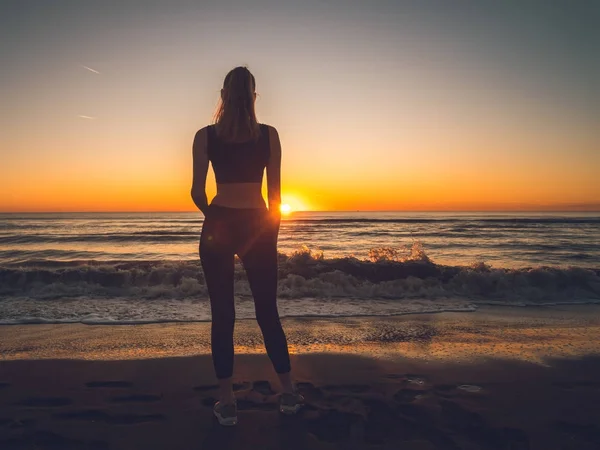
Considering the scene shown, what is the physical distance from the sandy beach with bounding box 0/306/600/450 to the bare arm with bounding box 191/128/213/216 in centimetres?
155

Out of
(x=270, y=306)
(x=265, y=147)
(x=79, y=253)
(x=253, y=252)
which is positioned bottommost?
(x=79, y=253)

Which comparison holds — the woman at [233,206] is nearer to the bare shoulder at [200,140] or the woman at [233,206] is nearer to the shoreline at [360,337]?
the bare shoulder at [200,140]

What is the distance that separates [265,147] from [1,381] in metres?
3.19

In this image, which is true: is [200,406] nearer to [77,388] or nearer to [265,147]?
[77,388]

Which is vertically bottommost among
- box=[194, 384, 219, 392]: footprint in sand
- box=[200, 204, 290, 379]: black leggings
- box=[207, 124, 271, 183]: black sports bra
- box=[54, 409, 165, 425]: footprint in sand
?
box=[194, 384, 219, 392]: footprint in sand

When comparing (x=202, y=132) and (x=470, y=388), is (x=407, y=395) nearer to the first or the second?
(x=470, y=388)

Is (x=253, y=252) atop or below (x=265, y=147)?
below

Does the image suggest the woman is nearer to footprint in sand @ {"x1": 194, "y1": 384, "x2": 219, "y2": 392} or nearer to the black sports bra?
the black sports bra

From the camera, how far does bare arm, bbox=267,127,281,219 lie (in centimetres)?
287

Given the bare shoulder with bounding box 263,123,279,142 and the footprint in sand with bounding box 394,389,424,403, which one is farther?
the footprint in sand with bounding box 394,389,424,403

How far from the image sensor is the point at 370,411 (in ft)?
9.95

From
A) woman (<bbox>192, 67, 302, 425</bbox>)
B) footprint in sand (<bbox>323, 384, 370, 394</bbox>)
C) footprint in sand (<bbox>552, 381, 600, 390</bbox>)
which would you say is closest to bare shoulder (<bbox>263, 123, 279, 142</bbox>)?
woman (<bbox>192, 67, 302, 425</bbox>)

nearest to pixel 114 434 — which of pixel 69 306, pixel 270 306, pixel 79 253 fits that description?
pixel 270 306

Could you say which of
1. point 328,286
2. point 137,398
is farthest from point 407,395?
point 328,286
